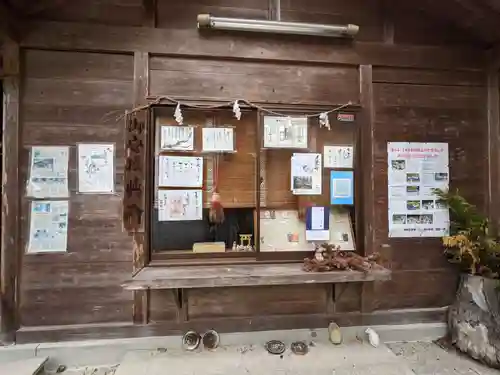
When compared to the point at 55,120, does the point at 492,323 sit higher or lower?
lower

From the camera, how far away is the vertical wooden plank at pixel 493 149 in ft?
10.2

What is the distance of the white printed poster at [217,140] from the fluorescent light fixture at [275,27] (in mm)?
830

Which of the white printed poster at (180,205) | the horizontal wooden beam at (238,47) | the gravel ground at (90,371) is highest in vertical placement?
the horizontal wooden beam at (238,47)

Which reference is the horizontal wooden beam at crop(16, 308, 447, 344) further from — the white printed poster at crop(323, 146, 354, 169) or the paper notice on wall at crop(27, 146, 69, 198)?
the white printed poster at crop(323, 146, 354, 169)

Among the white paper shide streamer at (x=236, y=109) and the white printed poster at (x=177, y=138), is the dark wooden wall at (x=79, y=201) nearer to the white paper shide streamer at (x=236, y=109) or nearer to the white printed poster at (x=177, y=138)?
the white printed poster at (x=177, y=138)

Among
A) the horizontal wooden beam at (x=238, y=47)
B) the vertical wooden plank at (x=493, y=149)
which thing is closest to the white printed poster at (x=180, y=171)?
the horizontal wooden beam at (x=238, y=47)

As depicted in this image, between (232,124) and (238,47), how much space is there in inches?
25.2

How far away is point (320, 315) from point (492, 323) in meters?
1.32

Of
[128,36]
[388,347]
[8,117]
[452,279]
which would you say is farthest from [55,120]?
[452,279]

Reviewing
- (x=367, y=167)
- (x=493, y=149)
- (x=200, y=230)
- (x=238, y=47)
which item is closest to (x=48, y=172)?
(x=200, y=230)

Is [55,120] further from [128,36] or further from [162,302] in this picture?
[162,302]

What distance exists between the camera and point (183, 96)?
2.77 metres

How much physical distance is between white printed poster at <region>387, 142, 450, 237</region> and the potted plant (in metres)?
0.10

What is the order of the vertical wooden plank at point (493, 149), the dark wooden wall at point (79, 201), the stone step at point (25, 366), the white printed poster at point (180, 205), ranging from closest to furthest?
1. the stone step at point (25, 366)
2. the dark wooden wall at point (79, 201)
3. the white printed poster at point (180, 205)
4. the vertical wooden plank at point (493, 149)
